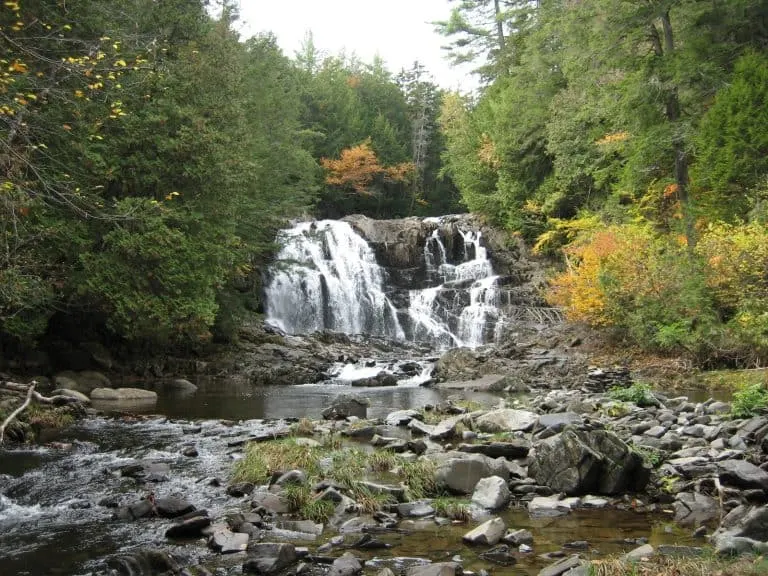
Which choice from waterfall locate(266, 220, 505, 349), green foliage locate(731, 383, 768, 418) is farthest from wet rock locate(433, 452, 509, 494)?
waterfall locate(266, 220, 505, 349)

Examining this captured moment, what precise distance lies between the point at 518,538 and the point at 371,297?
22461 millimetres

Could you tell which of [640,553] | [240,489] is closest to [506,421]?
[240,489]

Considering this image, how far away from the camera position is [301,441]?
8.30 metres

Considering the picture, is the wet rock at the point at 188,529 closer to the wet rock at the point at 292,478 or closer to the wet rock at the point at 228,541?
the wet rock at the point at 228,541

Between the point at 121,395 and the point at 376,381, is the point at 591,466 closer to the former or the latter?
the point at 121,395

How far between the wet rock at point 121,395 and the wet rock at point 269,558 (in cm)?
1029

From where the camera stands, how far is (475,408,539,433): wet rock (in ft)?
29.9

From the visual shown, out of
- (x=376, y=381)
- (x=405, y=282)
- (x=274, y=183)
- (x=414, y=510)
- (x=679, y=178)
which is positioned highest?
(x=274, y=183)

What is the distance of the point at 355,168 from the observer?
42.4 metres

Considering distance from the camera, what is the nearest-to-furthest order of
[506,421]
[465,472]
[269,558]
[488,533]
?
[269,558], [488,533], [465,472], [506,421]

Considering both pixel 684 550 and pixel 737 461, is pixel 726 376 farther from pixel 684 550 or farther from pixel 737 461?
pixel 684 550

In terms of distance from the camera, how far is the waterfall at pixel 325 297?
85.5ft

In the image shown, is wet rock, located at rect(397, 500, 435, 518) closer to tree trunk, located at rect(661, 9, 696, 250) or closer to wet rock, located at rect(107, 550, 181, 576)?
wet rock, located at rect(107, 550, 181, 576)

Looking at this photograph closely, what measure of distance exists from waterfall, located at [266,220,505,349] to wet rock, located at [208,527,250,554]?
18643 millimetres
